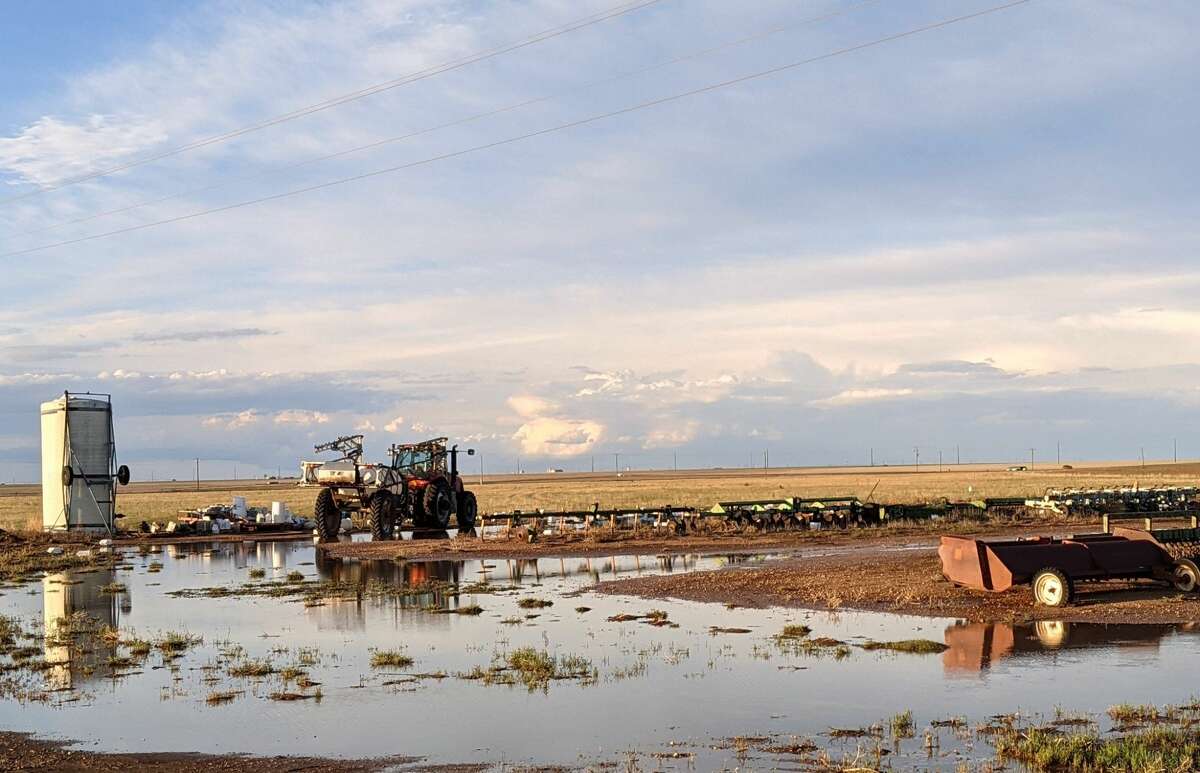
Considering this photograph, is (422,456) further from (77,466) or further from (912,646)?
(912,646)

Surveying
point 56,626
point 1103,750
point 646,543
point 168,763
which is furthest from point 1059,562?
point 646,543

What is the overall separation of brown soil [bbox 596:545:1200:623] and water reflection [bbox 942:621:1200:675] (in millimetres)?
615

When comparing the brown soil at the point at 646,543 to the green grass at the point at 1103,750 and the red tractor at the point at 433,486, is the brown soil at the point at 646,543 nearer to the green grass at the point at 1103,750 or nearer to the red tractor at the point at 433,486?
the red tractor at the point at 433,486

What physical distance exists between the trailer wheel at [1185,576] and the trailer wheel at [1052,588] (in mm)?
2556

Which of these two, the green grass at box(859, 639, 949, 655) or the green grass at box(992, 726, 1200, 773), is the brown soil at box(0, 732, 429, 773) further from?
the green grass at box(859, 639, 949, 655)

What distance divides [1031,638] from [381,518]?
2651 cm

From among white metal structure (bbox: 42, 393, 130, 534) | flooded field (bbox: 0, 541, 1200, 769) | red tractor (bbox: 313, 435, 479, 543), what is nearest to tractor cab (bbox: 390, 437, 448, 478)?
red tractor (bbox: 313, 435, 479, 543)

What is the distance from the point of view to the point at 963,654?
636 inches

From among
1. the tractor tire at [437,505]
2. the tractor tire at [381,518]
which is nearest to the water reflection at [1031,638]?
the tractor tire at [381,518]

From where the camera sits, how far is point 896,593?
74.1ft

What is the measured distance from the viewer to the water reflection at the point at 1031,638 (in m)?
15.9

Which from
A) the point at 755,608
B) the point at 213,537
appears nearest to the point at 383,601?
the point at 755,608

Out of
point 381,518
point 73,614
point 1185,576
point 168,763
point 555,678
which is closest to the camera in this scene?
point 168,763

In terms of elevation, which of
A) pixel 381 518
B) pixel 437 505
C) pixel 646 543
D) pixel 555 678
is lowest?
pixel 646 543
